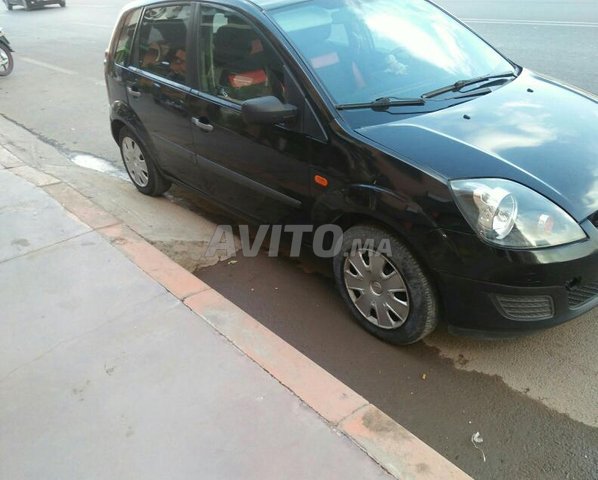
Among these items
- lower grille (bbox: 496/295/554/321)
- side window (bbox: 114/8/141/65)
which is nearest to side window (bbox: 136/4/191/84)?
side window (bbox: 114/8/141/65)

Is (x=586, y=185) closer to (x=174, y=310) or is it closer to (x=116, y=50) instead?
(x=174, y=310)

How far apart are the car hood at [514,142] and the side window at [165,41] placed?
68.2 inches

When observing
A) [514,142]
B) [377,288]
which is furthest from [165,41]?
[514,142]

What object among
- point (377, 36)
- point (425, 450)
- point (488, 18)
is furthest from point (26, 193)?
point (488, 18)

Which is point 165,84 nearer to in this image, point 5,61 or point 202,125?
point 202,125

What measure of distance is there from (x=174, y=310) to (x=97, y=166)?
11.2ft

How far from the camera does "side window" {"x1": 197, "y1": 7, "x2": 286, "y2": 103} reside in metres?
2.96

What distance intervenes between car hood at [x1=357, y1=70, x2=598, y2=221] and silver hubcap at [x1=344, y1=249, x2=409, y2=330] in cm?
57

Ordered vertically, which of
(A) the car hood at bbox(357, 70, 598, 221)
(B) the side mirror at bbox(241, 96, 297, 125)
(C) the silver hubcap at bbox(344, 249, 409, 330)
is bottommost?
(C) the silver hubcap at bbox(344, 249, 409, 330)

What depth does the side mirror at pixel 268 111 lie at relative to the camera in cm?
273

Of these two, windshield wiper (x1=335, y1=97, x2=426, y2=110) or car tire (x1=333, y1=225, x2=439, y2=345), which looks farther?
windshield wiper (x1=335, y1=97, x2=426, y2=110)

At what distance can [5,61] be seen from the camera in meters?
10.4

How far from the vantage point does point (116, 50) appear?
14.9 ft

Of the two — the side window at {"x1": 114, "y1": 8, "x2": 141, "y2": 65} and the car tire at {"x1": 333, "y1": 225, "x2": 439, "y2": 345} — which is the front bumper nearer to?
the car tire at {"x1": 333, "y1": 225, "x2": 439, "y2": 345}
